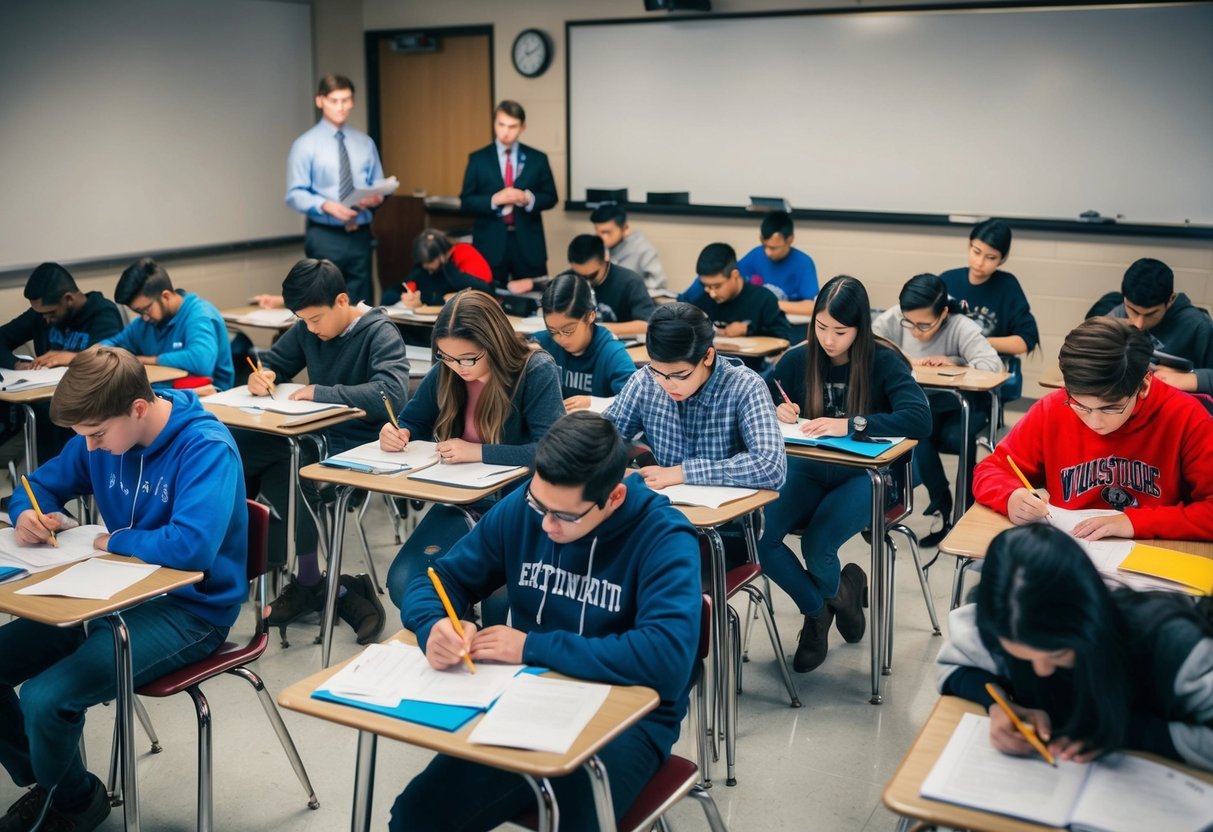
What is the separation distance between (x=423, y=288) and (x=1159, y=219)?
4.02m

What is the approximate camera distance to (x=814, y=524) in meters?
3.41

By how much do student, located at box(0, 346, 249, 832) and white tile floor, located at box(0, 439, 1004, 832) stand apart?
33 centimetres

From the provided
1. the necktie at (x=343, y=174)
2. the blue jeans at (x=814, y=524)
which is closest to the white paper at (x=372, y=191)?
the necktie at (x=343, y=174)

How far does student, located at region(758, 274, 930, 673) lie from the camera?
11.1 feet

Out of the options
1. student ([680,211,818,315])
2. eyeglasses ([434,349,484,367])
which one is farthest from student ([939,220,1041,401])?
eyeglasses ([434,349,484,367])

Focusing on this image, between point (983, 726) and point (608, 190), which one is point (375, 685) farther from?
point (608, 190)

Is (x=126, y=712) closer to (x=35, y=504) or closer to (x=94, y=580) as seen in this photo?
(x=94, y=580)

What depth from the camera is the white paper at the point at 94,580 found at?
2.26 metres

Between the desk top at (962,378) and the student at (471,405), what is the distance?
156cm

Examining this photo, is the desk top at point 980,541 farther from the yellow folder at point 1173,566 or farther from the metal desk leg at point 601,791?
the metal desk leg at point 601,791

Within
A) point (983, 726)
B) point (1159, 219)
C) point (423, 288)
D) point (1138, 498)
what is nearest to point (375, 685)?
point (983, 726)

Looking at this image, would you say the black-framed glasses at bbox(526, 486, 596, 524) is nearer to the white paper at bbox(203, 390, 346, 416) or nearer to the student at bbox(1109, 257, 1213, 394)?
the white paper at bbox(203, 390, 346, 416)

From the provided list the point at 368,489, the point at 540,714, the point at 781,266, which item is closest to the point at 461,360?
the point at 368,489

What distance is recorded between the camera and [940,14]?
21.5 ft
